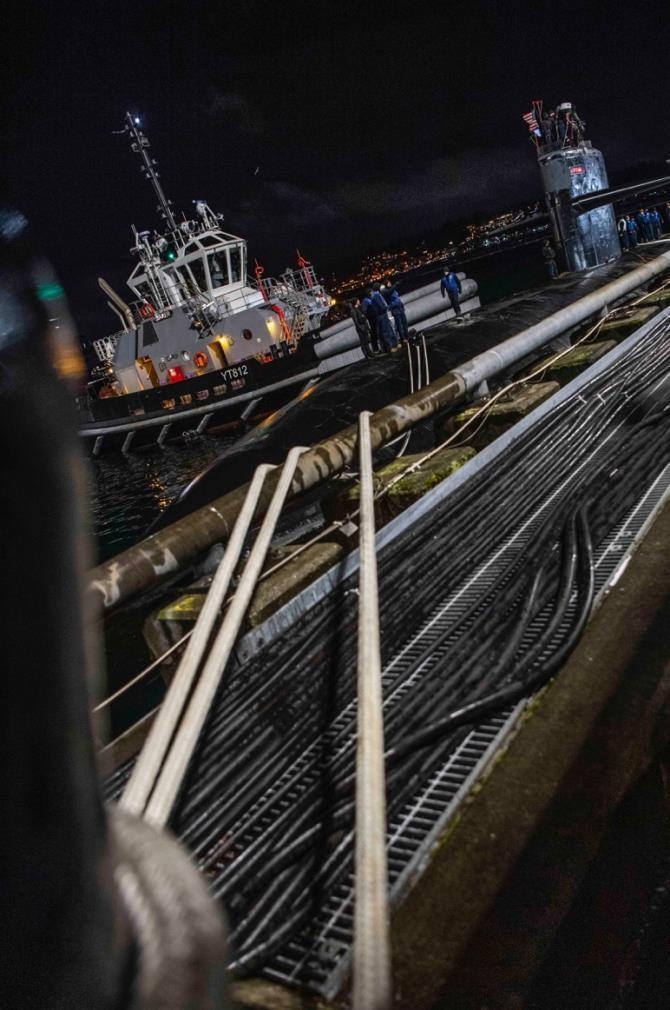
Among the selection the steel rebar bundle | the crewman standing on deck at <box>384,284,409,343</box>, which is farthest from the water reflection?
the steel rebar bundle

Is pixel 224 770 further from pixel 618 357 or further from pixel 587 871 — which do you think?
pixel 618 357

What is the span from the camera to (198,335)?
32.8 meters

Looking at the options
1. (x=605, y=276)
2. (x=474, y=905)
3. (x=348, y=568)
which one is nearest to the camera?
(x=474, y=905)

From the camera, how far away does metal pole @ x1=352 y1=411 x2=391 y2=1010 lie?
44.0 inches

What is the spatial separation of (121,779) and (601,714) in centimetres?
206

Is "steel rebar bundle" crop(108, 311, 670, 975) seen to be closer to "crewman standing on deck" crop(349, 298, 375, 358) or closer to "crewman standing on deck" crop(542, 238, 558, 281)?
"crewman standing on deck" crop(349, 298, 375, 358)

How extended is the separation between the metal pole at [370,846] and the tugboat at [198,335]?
26.7 metres

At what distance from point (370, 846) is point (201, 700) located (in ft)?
3.91

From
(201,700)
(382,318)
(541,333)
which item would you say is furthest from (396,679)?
(382,318)

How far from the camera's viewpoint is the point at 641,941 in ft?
6.75

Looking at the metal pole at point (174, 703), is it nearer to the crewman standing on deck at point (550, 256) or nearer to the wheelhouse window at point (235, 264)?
the crewman standing on deck at point (550, 256)

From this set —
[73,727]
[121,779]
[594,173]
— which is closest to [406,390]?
[121,779]

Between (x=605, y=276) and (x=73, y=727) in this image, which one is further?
(x=605, y=276)

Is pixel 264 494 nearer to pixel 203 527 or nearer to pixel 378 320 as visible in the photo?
pixel 203 527
